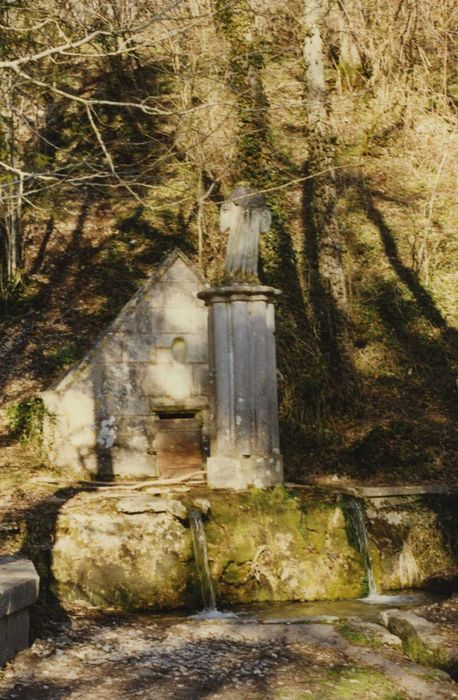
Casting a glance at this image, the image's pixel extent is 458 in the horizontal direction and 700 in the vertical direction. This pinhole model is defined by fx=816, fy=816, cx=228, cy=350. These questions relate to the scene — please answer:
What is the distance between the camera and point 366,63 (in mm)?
23078

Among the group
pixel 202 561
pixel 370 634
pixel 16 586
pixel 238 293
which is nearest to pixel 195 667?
pixel 16 586

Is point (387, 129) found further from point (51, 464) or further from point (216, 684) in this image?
point (216, 684)

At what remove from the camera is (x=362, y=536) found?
905cm

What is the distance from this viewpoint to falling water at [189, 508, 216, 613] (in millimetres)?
7984

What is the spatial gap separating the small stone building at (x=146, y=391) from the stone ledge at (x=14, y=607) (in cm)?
523

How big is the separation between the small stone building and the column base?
2.22 m

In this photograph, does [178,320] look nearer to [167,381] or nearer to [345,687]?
[167,381]

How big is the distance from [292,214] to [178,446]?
9.20 m

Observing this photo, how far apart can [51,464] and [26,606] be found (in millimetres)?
5416

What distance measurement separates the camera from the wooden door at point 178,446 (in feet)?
37.3

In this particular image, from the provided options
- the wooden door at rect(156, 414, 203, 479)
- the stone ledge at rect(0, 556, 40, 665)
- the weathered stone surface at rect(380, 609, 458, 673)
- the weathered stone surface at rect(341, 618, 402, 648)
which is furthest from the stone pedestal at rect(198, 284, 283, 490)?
the stone ledge at rect(0, 556, 40, 665)

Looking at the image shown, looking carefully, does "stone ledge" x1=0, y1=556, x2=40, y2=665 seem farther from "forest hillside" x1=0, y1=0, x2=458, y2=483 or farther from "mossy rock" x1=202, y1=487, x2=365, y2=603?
"forest hillside" x1=0, y1=0, x2=458, y2=483

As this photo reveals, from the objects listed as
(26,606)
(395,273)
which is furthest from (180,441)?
(395,273)

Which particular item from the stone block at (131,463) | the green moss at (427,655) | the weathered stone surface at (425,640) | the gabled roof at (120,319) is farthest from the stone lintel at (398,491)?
the gabled roof at (120,319)
